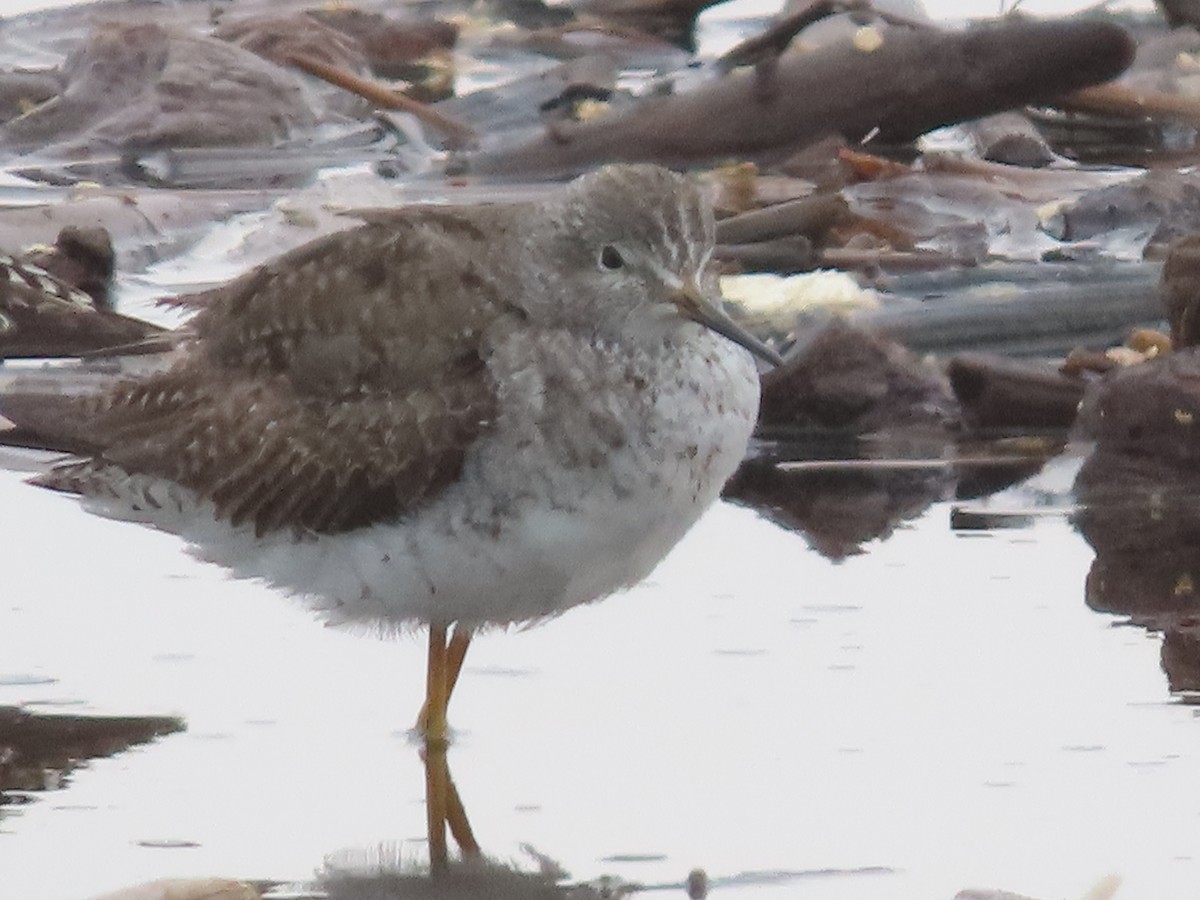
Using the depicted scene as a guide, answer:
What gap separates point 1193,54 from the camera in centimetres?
1136

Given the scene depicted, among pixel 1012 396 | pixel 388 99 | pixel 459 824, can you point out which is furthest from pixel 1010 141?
pixel 459 824

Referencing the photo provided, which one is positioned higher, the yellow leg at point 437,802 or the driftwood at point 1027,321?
the driftwood at point 1027,321

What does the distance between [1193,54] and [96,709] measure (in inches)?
274

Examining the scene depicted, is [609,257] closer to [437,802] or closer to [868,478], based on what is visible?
[437,802]

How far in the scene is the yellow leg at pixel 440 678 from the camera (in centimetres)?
570

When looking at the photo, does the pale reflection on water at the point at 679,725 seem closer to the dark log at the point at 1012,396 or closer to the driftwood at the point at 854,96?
the dark log at the point at 1012,396

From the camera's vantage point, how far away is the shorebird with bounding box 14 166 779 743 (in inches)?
217

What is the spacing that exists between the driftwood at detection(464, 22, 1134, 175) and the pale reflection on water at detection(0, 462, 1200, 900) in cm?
306

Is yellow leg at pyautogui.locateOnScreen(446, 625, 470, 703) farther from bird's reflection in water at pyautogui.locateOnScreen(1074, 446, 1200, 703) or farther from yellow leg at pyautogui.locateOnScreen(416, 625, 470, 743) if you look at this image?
bird's reflection in water at pyautogui.locateOnScreen(1074, 446, 1200, 703)

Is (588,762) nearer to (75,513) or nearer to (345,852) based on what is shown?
(345,852)

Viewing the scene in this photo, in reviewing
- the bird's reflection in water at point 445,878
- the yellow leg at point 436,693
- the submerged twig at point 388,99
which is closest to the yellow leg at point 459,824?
the bird's reflection in water at point 445,878

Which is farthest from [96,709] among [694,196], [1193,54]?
[1193,54]

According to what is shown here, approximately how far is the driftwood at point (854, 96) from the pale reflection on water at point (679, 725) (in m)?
3.06

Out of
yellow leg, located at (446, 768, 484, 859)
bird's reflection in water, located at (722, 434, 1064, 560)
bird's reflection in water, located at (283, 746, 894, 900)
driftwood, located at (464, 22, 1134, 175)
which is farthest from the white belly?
driftwood, located at (464, 22, 1134, 175)
